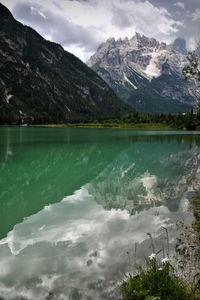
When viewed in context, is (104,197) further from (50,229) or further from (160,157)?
(160,157)

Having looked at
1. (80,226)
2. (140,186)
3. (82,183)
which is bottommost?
(82,183)

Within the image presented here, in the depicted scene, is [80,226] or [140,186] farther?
[140,186]

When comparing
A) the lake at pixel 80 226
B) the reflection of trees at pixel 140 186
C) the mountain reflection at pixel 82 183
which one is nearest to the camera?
the lake at pixel 80 226

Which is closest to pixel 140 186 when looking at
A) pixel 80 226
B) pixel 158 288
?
pixel 80 226

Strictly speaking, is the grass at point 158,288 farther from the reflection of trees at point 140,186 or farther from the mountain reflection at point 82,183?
the reflection of trees at point 140,186

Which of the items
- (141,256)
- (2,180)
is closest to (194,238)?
(141,256)

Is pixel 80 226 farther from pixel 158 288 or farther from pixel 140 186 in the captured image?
pixel 140 186

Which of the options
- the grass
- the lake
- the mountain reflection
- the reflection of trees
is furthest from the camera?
the reflection of trees

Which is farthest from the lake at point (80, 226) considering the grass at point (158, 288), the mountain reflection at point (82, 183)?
the grass at point (158, 288)

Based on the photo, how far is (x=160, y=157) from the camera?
44531 mm

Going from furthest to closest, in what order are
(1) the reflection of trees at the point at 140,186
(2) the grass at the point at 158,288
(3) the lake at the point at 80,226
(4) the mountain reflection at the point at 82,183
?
(1) the reflection of trees at the point at 140,186 → (4) the mountain reflection at the point at 82,183 → (3) the lake at the point at 80,226 → (2) the grass at the point at 158,288

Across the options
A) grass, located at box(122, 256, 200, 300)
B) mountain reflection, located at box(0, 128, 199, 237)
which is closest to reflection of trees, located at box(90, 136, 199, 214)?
mountain reflection, located at box(0, 128, 199, 237)

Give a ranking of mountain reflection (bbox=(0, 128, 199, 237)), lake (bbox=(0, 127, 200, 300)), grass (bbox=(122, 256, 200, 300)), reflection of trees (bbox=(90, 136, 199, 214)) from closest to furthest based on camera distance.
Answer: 1. grass (bbox=(122, 256, 200, 300))
2. lake (bbox=(0, 127, 200, 300))
3. mountain reflection (bbox=(0, 128, 199, 237))
4. reflection of trees (bbox=(90, 136, 199, 214))

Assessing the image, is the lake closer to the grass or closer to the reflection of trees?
the reflection of trees
